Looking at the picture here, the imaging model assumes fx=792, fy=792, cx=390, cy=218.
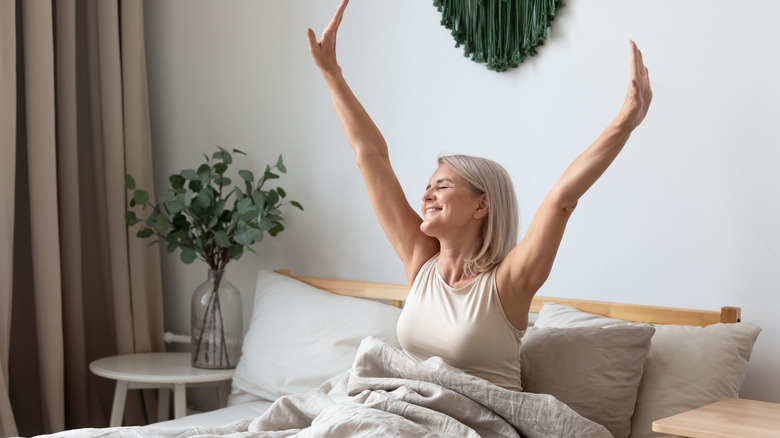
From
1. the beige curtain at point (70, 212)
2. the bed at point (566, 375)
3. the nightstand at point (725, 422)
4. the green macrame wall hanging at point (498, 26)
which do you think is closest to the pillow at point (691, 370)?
the bed at point (566, 375)

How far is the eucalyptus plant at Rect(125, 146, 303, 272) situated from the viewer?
8.21 ft

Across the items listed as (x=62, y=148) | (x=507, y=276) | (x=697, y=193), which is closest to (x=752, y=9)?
(x=697, y=193)

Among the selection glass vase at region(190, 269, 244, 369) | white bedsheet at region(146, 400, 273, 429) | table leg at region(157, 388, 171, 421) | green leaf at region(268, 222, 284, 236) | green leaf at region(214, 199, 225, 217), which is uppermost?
green leaf at region(214, 199, 225, 217)

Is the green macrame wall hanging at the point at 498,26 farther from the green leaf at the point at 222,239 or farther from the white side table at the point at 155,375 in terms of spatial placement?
the white side table at the point at 155,375

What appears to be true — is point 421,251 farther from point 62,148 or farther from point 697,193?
point 62,148

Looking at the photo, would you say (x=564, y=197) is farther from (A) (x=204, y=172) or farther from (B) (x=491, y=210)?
(A) (x=204, y=172)

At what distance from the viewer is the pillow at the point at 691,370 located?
5.45 ft

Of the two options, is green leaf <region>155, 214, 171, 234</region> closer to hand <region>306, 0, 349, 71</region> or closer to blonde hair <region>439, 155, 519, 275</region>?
hand <region>306, 0, 349, 71</region>

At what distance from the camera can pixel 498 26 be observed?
2223 millimetres

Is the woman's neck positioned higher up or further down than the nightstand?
higher up

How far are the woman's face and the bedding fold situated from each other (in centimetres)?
30

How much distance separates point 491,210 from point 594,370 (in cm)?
40

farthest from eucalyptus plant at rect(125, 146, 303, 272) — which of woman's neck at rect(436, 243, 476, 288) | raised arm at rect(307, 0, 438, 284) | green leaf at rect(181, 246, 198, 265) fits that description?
woman's neck at rect(436, 243, 476, 288)

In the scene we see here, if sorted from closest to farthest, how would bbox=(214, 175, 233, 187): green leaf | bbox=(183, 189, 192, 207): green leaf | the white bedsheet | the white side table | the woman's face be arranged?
the woman's face < the white bedsheet < the white side table < bbox=(183, 189, 192, 207): green leaf < bbox=(214, 175, 233, 187): green leaf
